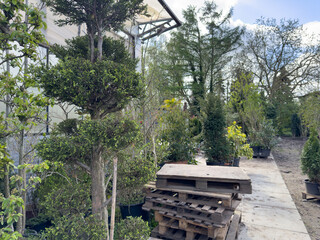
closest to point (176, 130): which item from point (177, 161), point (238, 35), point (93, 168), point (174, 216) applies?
point (177, 161)

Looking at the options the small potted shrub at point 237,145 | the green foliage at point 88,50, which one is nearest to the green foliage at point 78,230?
the green foliage at point 88,50

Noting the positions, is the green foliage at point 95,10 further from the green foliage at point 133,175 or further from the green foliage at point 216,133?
the green foliage at point 216,133

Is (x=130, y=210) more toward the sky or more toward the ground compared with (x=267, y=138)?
more toward the ground

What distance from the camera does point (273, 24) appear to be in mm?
18141

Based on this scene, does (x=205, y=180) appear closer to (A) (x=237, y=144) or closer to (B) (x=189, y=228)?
(B) (x=189, y=228)

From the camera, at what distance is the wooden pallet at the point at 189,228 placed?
9.68 feet

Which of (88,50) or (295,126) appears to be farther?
(295,126)

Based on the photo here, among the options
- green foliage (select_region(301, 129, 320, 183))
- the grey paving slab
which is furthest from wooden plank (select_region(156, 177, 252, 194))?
green foliage (select_region(301, 129, 320, 183))

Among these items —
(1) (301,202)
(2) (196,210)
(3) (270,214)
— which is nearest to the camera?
(2) (196,210)

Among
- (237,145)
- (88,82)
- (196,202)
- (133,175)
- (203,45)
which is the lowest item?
(196,202)

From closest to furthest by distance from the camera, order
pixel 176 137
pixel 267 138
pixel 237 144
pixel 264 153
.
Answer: pixel 176 137 < pixel 237 144 < pixel 264 153 < pixel 267 138

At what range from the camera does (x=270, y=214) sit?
4281 mm

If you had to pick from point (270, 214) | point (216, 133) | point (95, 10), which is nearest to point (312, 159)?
point (270, 214)

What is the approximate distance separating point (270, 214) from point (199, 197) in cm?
191
